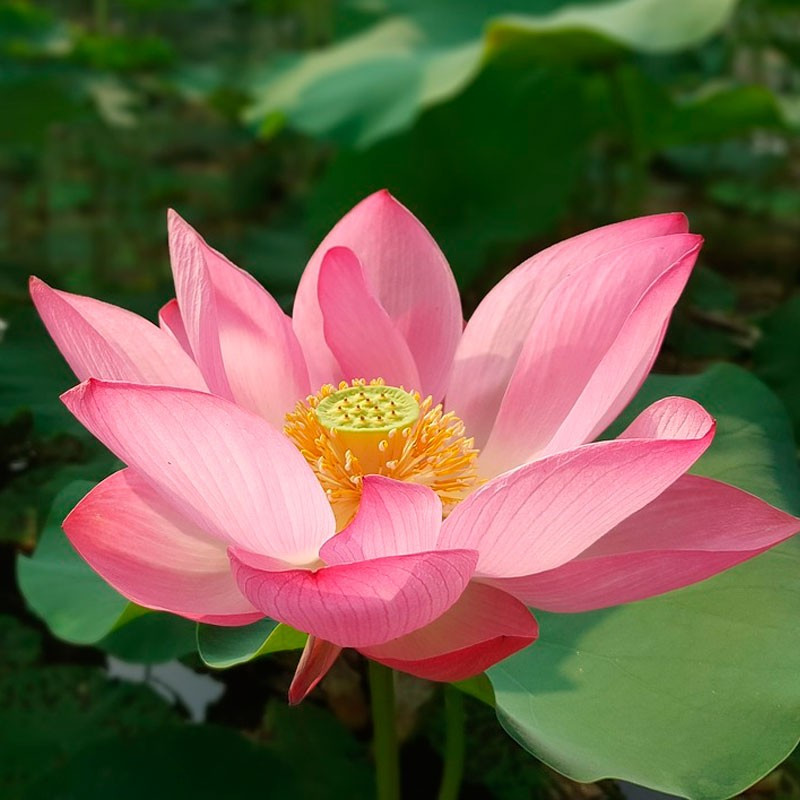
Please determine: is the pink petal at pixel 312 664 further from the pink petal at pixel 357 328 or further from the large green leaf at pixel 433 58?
the large green leaf at pixel 433 58

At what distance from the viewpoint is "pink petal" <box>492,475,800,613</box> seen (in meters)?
0.54

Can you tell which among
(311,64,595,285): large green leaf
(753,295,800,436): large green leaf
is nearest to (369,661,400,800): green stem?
(753,295,800,436): large green leaf

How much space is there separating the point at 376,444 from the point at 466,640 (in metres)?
0.18

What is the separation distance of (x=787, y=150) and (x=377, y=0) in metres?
1.31

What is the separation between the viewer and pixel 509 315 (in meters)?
0.73

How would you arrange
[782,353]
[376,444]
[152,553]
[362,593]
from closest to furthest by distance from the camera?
1. [362,593]
2. [152,553]
3. [376,444]
4. [782,353]

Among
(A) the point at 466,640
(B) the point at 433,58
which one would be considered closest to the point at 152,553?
(A) the point at 466,640

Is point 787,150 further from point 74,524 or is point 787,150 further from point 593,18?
point 74,524

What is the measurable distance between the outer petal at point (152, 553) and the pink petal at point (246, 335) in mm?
81

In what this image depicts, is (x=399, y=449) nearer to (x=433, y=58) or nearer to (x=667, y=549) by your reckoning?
(x=667, y=549)

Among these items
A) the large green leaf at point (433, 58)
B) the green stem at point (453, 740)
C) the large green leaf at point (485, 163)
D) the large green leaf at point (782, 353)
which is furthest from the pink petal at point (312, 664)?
the large green leaf at point (485, 163)

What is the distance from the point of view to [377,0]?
249 centimetres

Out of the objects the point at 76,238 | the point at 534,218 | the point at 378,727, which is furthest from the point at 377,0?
the point at 378,727

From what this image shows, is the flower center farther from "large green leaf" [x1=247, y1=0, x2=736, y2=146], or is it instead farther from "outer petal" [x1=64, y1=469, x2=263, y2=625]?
"large green leaf" [x1=247, y1=0, x2=736, y2=146]
